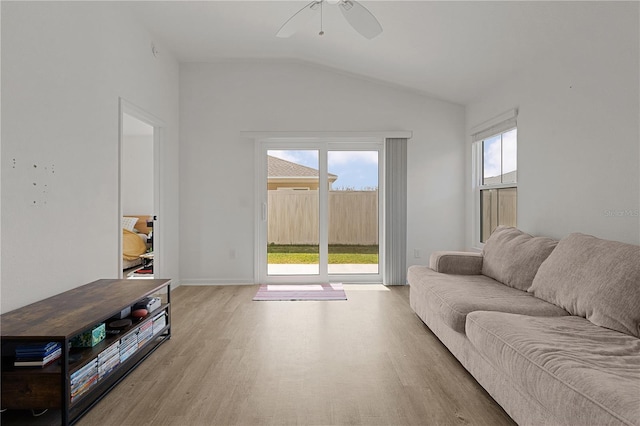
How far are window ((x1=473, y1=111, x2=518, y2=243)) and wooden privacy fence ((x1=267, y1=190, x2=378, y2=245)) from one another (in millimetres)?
1376

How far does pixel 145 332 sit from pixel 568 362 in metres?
2.55

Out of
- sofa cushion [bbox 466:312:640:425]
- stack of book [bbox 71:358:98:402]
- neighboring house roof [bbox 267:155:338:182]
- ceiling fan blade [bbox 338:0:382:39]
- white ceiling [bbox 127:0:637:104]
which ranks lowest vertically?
stack of book [bbox 71:358:98:402]

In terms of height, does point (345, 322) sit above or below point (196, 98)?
below

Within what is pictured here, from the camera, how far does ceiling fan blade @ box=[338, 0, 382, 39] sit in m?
2.37

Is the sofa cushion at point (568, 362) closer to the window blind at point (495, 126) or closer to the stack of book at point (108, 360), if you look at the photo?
the stack of book at point (108, 360)

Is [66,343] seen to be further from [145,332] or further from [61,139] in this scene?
[61,139]

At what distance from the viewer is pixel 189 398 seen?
2.06 meters

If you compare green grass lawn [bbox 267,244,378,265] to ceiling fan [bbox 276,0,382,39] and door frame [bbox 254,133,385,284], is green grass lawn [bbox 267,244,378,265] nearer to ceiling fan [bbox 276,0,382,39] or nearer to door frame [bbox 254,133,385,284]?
door frame [bbox 254,133,385,284]

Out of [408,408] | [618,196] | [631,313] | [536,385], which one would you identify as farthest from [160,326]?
[618,196]

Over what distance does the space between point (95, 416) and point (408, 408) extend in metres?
1.65

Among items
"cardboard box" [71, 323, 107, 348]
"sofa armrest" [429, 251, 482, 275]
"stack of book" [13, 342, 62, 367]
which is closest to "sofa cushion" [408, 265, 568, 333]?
"sofa armrest" [429, 251, 482, 275]

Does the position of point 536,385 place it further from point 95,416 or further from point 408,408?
point 95,416

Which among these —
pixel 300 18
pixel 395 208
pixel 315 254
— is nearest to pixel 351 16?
pixel 300 18

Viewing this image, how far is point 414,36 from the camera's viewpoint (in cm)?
354
